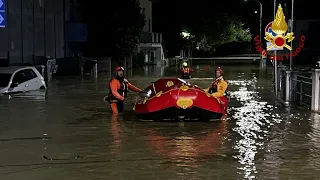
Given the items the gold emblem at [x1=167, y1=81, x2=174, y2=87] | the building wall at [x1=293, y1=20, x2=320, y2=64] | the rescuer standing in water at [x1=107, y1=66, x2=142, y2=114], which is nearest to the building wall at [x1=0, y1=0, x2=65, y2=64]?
the rescuer standing in water at [x1=107, y1=66, x2=142, y2=114]

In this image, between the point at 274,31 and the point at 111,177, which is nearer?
the point at 111,177

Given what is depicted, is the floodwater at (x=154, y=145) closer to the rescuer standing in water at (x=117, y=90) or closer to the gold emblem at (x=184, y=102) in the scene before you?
the rescuer standing in water at (x=117, y=90)

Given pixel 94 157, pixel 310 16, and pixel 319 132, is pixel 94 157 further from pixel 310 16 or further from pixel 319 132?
pixel 310 16

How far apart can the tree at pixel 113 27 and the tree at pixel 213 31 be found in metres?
46.4

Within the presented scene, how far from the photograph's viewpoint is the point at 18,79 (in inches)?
966

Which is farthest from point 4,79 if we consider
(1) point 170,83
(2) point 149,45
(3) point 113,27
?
(2) point 149,45

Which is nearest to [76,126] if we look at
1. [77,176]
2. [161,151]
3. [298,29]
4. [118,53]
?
[161,151]

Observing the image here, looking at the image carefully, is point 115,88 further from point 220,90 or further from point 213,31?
point 213,31

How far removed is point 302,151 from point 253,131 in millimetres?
2767

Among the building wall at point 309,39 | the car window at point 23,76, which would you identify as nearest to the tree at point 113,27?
the car window at point 23,76

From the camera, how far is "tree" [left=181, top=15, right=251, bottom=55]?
9800cm

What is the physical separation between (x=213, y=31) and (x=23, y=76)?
77449 millimetres

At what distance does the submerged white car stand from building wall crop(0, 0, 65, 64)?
24.0 feet

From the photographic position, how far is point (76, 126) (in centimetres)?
1491
